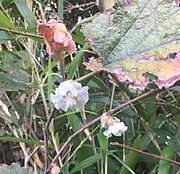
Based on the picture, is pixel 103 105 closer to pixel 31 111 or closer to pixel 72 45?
pixel 31 111

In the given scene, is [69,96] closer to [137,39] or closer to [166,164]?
[137,39]

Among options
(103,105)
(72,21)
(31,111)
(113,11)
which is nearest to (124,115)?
(103,105)

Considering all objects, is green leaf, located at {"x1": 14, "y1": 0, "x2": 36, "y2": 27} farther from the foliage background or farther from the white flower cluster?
the white flower cluster

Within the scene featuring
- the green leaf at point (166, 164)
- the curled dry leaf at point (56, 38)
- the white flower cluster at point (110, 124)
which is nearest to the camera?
the curled dry leaf at point (56, 38)

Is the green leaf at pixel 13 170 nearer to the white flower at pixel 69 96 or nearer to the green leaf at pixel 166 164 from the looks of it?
the white flower at pixel 69 96

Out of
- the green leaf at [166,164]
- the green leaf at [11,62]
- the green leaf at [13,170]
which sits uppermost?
the green leaf at [11,62]

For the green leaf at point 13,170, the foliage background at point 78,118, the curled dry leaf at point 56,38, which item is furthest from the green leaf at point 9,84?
the curled dry leaf at point 56,38

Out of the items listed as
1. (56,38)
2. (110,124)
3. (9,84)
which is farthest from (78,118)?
(56,38)
